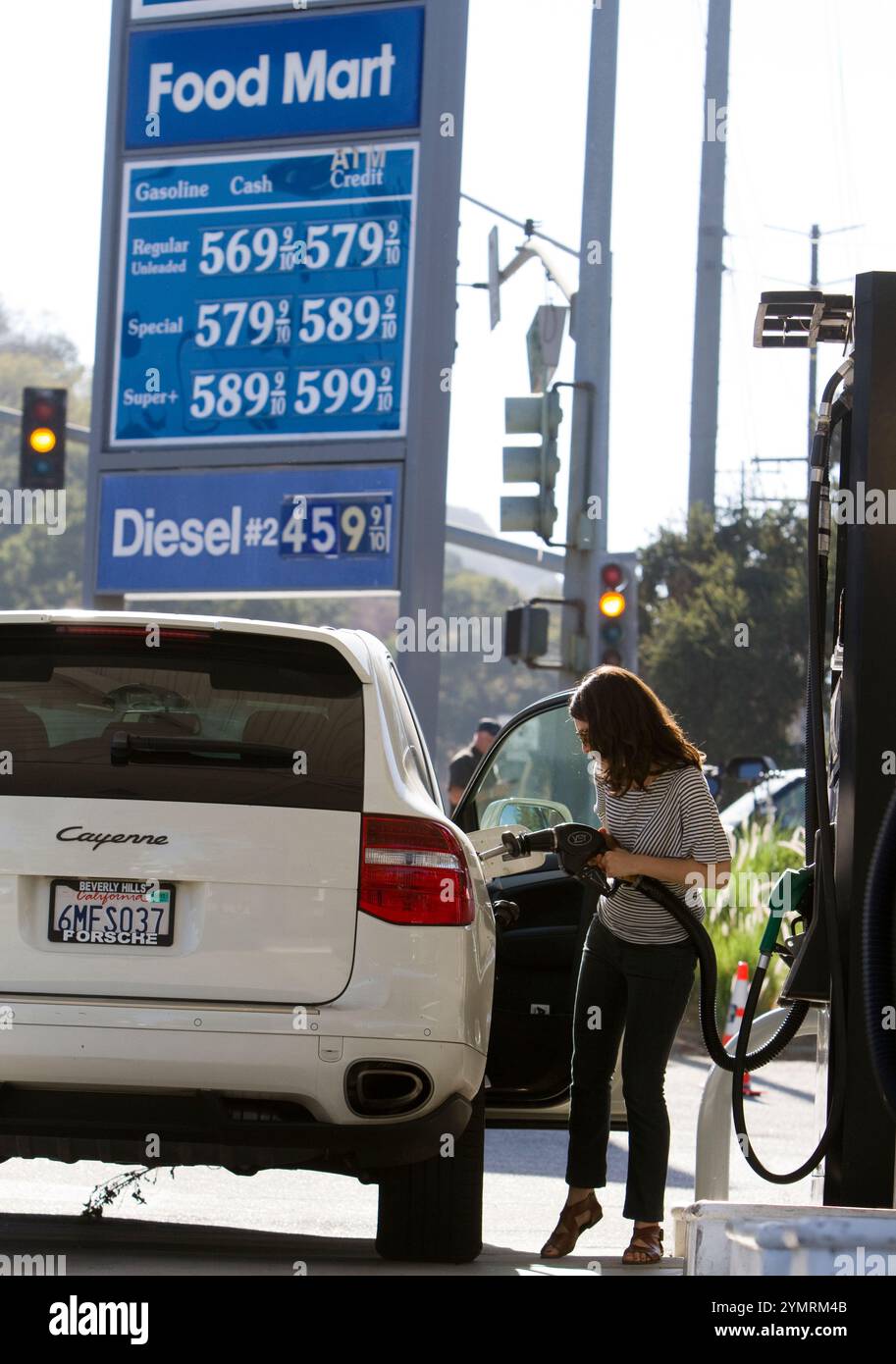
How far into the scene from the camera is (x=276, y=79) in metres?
16.3

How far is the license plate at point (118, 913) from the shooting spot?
481cm

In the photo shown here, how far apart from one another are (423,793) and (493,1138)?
209 inches

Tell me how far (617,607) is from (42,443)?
5279mm

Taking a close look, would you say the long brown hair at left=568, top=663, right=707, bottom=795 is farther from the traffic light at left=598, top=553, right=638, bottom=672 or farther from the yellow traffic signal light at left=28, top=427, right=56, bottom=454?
the yellow traffic signal light at left=28, top=427, right=56, bottom=454

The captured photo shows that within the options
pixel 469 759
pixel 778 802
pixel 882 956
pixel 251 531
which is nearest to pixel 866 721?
pixel 882 956

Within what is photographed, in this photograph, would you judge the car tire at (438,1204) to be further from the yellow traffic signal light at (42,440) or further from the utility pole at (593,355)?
the yellow traffic signal light at (42,440)

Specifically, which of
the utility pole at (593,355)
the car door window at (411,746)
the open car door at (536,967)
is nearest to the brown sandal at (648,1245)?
the open car door at (536,967)

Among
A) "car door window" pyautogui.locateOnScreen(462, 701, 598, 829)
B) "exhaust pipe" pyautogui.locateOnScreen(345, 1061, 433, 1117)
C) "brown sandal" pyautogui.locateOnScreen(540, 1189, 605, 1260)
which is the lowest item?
"brown sandal" pyautogui.locateOnScreen(540, 1189, 605, 1260)

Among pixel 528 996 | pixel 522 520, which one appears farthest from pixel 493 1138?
pixel 522 520

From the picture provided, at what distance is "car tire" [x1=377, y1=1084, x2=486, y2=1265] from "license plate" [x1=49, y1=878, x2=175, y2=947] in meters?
1.13

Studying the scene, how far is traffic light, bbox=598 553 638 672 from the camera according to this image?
53.3 feet

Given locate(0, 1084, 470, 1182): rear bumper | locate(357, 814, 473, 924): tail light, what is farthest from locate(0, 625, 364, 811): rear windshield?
locate(0, 1084, 470, 1182): rear bumper
